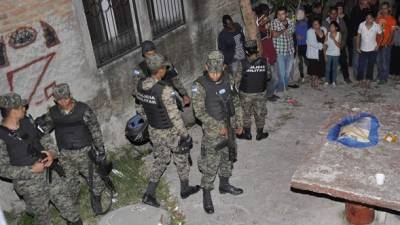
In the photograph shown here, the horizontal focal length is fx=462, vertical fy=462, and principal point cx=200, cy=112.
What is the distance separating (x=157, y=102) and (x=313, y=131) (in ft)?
11.0

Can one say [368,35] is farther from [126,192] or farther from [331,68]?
[126,192]

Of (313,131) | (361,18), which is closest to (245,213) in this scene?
(313,131)

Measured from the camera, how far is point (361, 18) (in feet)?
31.0

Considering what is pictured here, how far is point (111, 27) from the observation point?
7.34 meters

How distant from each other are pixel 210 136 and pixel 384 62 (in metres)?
5.06

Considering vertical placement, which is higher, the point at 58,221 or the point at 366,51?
the point at 366,51

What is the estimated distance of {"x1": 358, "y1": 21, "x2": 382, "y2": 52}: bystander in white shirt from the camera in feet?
29.0

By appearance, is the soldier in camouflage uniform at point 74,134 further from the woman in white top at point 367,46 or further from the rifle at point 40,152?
the woman in white top at point 367,46

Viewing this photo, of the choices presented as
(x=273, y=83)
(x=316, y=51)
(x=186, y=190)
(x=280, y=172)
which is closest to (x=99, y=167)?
(x=186, y=190)

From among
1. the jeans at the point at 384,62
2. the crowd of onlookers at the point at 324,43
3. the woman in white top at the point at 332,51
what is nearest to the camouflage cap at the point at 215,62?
the crowd of onlookers at the point at 324,43

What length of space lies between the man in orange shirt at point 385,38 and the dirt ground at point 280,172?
1.18ft

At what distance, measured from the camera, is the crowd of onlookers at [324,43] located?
8.84 metres

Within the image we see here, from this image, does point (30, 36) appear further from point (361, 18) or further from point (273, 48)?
point (361, 18)

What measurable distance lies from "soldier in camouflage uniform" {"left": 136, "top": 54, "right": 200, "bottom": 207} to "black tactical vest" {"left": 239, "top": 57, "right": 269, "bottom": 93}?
1.68 meters
